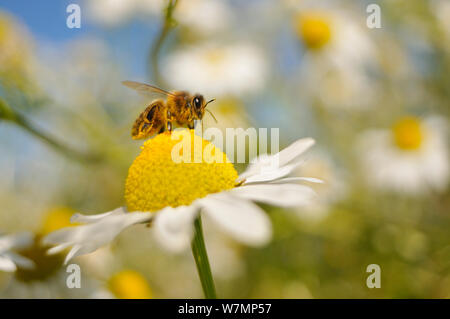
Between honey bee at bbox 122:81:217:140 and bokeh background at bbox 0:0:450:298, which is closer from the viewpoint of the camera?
honey bee at bbox 122:81:217:140

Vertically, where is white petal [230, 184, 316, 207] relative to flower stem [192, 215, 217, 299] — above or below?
above

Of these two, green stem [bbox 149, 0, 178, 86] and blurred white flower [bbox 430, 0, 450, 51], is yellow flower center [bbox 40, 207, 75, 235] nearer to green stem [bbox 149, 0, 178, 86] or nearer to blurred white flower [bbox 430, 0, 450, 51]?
green stem [bbox 149, 0, 178, 86]

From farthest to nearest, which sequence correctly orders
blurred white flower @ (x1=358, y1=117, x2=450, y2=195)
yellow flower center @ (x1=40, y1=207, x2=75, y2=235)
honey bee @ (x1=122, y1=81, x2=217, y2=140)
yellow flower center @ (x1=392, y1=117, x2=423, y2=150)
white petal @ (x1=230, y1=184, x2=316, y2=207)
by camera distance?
1. yellow flower center @ (x1=392, y1=117, x2=423, y2=150)
2. blurred white flower @ (x1=358, y1=117, x2=450, y2=195)
3. yellow flower center @ (x1=40, y1=207, x2=75, y2=235)
4. honey bee @ (x1=122, y1=81, x2=217, y2=140)
5. white petal @ (x1=230, y1=184, x2=316, y2=207)

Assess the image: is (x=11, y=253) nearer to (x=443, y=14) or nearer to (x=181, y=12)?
(x=181, y=12)

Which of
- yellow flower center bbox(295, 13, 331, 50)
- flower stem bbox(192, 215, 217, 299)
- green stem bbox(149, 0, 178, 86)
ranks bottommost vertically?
flower stem bbox(192, 215, 217, 299)

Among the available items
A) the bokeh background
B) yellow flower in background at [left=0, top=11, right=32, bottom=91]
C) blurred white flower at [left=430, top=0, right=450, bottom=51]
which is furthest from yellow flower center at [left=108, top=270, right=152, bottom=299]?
blurred white flower at [left=430, top=0, right=450, bottom=51]

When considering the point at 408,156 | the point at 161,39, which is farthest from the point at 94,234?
the point at 408,156

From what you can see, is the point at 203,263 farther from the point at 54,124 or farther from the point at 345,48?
the point at 345,48
